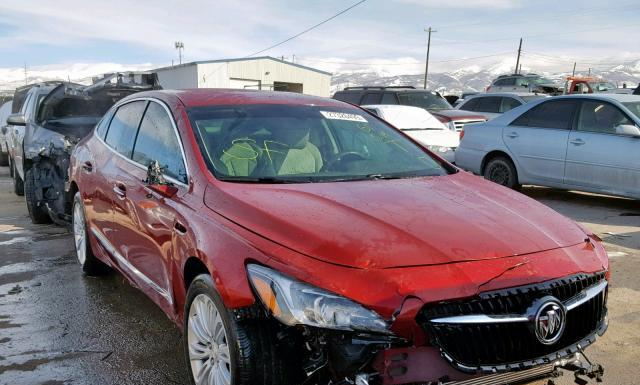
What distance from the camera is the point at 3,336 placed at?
3.89 m

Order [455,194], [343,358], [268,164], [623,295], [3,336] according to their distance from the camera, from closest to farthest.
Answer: [343,358] < [455,194] < [268,164] < [3,336] < [623,295]

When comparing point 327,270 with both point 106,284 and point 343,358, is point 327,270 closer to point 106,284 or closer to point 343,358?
point 343,358

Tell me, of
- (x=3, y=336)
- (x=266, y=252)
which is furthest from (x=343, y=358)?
(x=3, y=336)

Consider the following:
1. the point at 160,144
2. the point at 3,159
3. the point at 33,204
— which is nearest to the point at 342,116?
the point at 160,144

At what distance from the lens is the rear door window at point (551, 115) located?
822 cm

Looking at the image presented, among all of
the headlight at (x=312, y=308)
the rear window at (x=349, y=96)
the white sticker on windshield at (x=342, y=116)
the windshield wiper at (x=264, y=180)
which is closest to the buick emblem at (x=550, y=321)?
the headlight at (x=312, y=308)

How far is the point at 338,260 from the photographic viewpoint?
89.5 inches

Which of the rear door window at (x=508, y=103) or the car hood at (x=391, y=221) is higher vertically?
the rear door window at (x=508, y=103)

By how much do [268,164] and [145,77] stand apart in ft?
21.7

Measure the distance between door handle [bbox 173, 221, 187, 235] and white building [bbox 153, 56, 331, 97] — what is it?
37.3 metres

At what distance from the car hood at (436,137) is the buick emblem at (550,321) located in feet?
26.6

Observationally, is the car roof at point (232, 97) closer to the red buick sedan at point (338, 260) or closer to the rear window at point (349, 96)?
the red buick sedan at point (338, 260)

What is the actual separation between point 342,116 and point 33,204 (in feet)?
15.7

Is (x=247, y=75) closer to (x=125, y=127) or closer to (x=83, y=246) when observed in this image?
(x=83, y=246)
